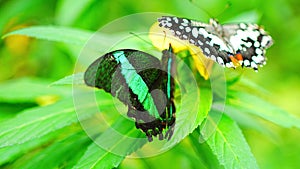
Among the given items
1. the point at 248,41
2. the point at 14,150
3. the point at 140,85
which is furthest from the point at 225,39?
the point at 14,150

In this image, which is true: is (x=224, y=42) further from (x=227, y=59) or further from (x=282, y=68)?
(x=282, y=68)

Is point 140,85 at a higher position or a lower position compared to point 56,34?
lower

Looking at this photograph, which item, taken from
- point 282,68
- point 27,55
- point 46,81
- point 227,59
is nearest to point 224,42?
point 227,59

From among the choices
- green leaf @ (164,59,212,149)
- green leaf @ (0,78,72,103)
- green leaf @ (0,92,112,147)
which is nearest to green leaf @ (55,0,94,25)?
green leaf @ (0,78,72,103)

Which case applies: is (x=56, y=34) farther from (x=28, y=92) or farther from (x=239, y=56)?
(x=239, y=56)

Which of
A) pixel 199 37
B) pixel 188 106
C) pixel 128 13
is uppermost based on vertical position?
pixel 128 13

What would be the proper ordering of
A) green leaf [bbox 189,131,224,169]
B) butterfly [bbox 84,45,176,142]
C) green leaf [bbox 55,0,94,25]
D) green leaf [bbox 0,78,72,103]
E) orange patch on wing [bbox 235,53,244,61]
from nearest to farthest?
butterfly [bbox 84,45,176,142], orange patch on wing [bbox 235,53,244,61], green leaf [bbox 189,131,224,169], green leaf [bbox 0,78,72,103], green leaf [bbox 55,0,94,25]

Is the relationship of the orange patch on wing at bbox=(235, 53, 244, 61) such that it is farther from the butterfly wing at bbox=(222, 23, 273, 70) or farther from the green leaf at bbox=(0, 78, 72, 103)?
the green leaf at bbox=(0, 78, 72, 103)
